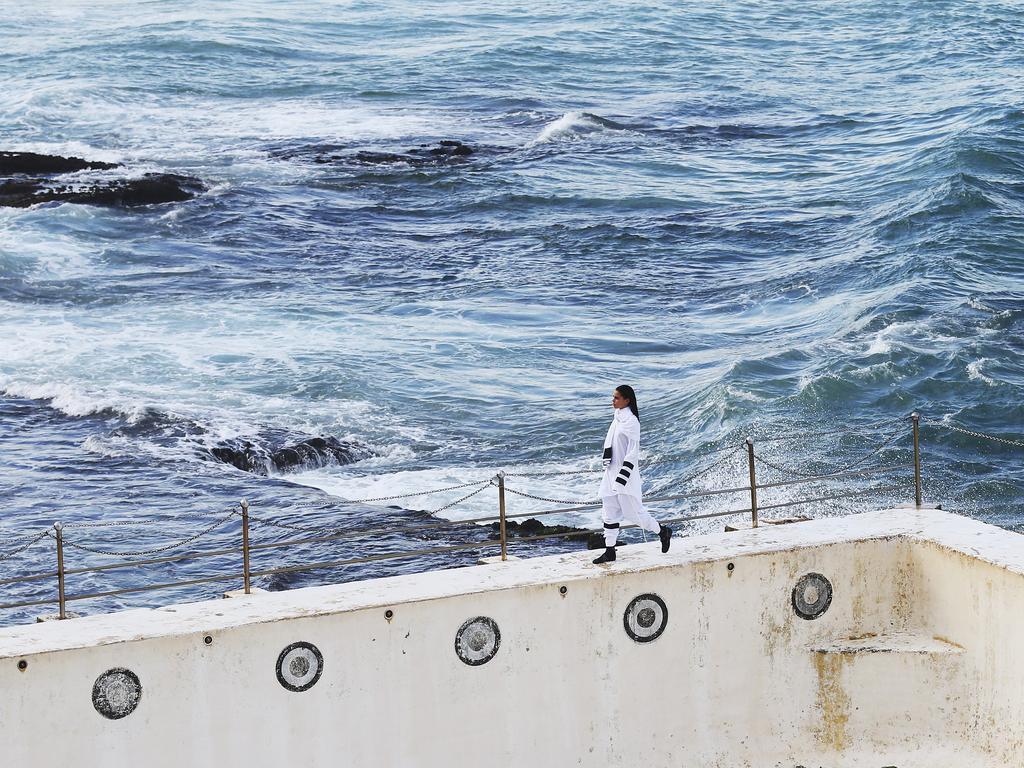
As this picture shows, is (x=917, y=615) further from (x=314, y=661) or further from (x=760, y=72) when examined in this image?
(x=760, y=72)

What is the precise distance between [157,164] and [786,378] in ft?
73.6

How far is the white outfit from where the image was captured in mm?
10492

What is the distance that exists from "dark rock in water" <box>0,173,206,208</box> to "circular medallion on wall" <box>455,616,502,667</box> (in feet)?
89.0

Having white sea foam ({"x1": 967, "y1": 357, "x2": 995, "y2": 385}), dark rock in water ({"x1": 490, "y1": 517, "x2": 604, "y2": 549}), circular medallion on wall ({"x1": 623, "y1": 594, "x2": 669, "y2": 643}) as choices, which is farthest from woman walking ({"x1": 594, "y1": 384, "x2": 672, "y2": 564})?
white sea foam ({"x1": 967, "y1": 357, "x2": 995, "y2": 385})

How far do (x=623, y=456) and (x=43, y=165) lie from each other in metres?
31.6

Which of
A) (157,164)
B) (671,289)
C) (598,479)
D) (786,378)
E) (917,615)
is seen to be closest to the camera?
(917,615)

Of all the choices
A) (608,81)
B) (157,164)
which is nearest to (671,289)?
(157,164)

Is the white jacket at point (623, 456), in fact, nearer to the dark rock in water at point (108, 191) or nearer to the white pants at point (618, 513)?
the white pants at point (618, 513)

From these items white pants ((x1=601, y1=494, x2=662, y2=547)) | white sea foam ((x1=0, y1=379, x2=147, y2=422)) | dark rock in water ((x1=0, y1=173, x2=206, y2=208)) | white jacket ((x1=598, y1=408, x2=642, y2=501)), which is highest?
dark rock in water ((x1=0, y1=173, x2=206, y2=208))

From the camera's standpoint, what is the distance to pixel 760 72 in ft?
170

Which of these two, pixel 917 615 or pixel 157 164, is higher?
pixel 157 164

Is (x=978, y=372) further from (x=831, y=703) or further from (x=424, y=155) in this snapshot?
(x=424, y=155)

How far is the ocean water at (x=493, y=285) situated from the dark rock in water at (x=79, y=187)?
68 cm

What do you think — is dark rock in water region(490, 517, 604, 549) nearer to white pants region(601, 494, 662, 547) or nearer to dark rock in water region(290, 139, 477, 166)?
white pants region(601, 494, 662, 547)
